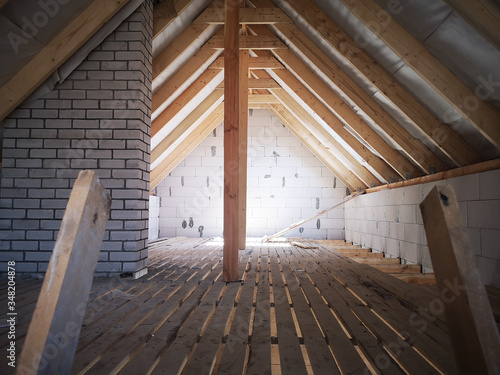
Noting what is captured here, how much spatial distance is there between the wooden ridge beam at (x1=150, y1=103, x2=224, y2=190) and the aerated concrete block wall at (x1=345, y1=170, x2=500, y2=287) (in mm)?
3761

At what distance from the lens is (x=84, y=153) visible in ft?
11.1

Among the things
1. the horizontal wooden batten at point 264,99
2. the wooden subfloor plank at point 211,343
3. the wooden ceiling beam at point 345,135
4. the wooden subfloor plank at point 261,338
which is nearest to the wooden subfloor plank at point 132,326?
the wooden subfloor plank at point 211,343

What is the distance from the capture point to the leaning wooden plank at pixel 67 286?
0.82m

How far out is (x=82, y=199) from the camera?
3.07 feet

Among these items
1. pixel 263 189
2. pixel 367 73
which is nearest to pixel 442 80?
pixel 367 73

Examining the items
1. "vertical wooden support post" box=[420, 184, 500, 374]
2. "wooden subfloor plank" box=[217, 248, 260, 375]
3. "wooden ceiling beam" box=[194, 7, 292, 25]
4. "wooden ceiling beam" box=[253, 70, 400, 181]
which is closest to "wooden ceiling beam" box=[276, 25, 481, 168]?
"wooden ceiling beam" box=[194, 7, 292, 25]

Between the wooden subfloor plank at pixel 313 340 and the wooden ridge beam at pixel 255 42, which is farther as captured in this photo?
the wooden ridge beam at pixel 255 42

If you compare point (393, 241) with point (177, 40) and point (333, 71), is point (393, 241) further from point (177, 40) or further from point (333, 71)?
point (177, 40)

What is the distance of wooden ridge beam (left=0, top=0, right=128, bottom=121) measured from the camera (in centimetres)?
294

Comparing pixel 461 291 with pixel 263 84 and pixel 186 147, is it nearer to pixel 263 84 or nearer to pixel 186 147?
pixel 263 84

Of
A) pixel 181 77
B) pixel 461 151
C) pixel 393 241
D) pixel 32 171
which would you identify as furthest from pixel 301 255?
pixel 32 171

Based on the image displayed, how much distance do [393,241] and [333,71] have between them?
278 centimetres

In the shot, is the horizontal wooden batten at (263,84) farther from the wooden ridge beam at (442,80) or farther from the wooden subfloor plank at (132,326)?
the wooden subfloor plank at (132,326)

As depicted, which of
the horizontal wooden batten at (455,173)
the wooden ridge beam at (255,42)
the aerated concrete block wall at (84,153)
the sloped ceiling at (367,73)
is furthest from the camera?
the wooden ridge beam at (255,42)
